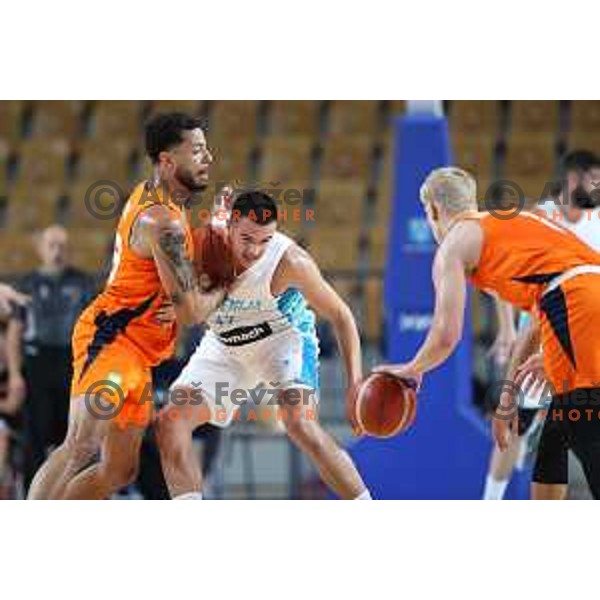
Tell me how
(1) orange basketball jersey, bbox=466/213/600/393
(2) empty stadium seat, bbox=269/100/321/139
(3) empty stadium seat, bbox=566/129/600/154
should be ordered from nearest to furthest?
(1) orange basketball jersey, bbox=466/213/600/393 → (3) empty stadium seat, bbox=566/129/600/154 → (2) empty stadium seat, bbox=269/100/321/139

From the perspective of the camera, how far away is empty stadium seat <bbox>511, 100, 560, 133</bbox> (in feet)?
44.7

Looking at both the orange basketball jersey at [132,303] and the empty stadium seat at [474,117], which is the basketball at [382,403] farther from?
the empty stadium seat at [474,117]

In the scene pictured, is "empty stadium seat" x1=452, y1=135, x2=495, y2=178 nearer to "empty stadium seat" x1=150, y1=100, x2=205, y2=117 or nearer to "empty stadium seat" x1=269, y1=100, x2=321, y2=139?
"empty stadium seat" x1=269, y1=100, x2=321, y2=139

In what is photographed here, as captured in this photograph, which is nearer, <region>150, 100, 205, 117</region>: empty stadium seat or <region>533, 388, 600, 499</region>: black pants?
<region>533, 388, 600, 499</region>: black pants

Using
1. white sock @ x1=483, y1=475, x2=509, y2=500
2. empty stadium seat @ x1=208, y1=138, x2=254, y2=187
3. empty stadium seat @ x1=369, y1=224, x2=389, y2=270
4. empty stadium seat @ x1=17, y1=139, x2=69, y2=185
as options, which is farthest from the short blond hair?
empty stadium seat @ x1=17, y1=139, x2=69, y2=185

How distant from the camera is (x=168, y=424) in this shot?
6.79 m

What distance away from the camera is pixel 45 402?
916 centimetres

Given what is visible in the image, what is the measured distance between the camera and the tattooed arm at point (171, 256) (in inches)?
257

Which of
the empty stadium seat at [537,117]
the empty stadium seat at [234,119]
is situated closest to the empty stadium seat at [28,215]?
the empty stadium seat at [234,119]

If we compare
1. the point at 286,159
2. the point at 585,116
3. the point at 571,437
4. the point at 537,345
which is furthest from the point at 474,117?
the point at 571,437

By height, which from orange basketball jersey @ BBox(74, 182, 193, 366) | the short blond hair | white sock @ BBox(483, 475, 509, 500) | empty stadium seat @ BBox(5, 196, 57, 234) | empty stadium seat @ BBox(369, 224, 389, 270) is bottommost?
white sock @ BBox(483, 475, 509, 500)

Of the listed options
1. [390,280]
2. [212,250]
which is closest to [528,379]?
[212,250]

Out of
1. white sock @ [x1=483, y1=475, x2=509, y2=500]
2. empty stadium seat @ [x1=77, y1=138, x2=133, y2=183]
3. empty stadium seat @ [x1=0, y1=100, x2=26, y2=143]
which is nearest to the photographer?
white sock @ [x1=483, y1=475, x2=509, y2=500]

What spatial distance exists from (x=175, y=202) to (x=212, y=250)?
0.88ft
